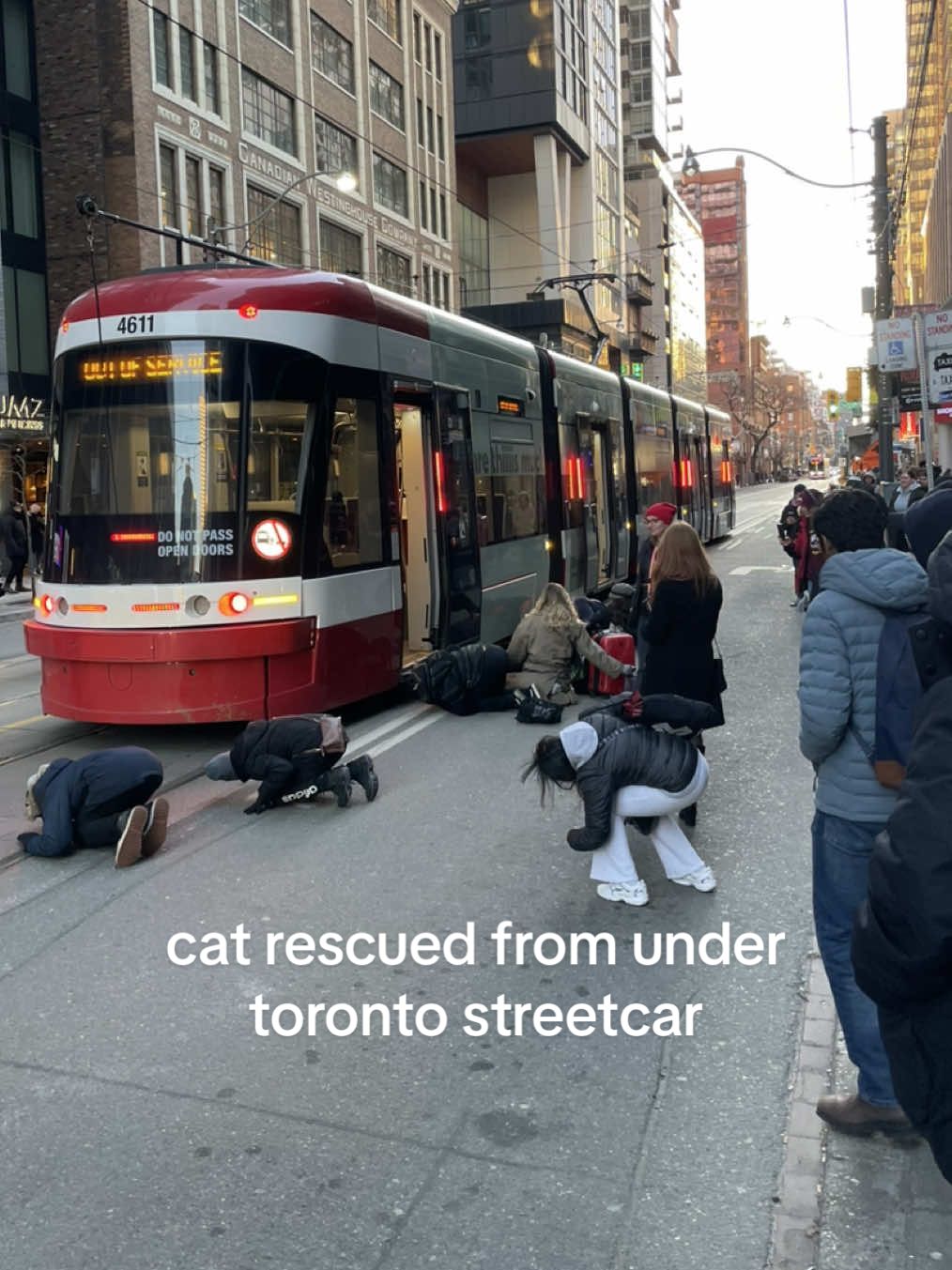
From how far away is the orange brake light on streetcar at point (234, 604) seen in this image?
881 cm

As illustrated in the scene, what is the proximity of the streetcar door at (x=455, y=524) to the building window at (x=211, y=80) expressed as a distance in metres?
25.7

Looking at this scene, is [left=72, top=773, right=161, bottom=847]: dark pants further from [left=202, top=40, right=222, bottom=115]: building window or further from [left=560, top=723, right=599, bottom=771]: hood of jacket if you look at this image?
[left=202, top=40, right=222, bottom=115]: building window

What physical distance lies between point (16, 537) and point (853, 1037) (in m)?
25.0

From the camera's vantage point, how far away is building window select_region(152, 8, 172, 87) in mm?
32000

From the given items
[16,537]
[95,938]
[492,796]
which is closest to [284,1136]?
[95,938]

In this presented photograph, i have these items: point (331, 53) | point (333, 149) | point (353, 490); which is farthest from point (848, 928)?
point (331, 53)

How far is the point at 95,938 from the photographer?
17.7ft

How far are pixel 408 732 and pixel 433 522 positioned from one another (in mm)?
2381

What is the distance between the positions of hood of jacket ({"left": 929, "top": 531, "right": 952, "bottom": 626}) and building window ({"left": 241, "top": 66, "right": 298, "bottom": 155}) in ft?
119

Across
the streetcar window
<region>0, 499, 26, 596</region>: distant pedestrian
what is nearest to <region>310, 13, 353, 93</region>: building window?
<region>0, 499, 26, 596</region>: distant pedestrian

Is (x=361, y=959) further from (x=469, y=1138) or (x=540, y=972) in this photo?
(x=469, y=1138)

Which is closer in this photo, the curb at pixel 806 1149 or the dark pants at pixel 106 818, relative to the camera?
the curb at pixel 806 1149

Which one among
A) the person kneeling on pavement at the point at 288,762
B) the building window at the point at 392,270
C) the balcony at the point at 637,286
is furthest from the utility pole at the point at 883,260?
the balcony at the point at 637,286

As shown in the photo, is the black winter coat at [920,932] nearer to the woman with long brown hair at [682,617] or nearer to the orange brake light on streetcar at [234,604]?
the woman with long brown hair at [682,617]
